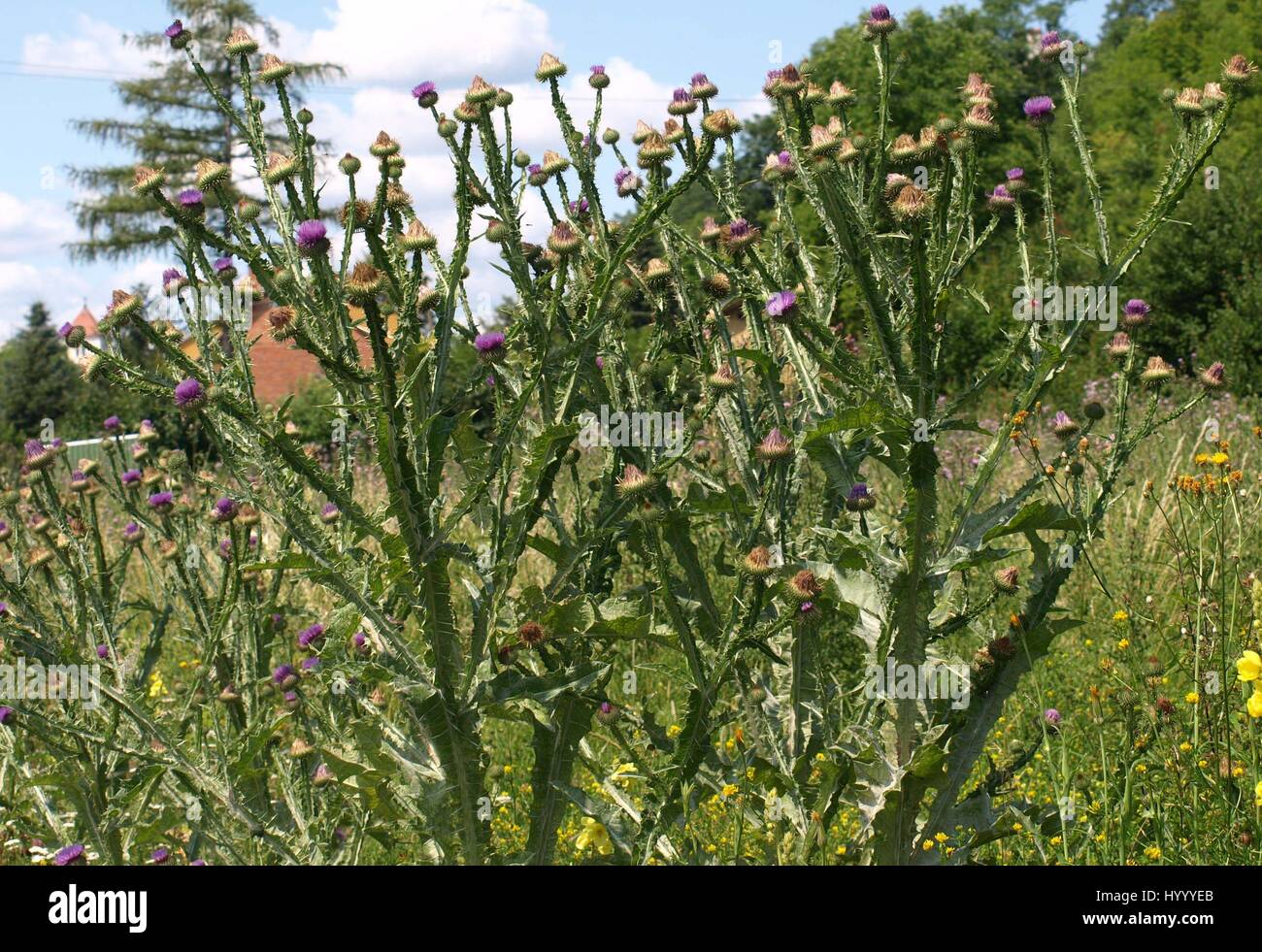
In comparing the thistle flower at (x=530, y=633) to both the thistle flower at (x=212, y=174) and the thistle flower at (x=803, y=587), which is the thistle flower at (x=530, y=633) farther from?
the thistle flower at (x=212, y=174)

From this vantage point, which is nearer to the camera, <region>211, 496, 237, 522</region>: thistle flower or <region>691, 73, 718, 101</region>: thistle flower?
<region>691, 73, 718, 101</region>: thistle flower

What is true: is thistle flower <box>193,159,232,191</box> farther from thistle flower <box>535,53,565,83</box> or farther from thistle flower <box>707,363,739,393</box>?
thistle flower <box>707,363,739,393</box>

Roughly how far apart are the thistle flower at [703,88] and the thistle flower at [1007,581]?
137 cm

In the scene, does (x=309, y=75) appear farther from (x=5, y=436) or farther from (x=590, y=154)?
(x=590, y=154)

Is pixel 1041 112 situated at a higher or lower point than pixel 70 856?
higher

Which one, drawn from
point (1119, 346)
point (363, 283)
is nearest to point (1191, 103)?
point (1119, 346)

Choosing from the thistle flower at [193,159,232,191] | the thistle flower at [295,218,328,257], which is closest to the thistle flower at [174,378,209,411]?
the thistle flower at [193,159,232,191]

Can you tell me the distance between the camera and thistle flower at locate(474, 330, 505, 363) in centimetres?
264

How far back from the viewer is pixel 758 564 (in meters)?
2.54

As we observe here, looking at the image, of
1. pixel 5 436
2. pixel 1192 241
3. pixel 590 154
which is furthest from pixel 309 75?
pixel 590 154

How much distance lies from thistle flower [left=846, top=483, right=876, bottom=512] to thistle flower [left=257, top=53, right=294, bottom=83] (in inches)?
59.6

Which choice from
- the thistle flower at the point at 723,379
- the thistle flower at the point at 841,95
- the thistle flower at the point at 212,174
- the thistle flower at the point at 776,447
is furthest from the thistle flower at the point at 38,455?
the thistle flower at the point at 841,95

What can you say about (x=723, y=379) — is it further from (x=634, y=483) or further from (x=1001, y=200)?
(x=1001, y=200)

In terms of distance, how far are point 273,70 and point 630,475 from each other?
1152mm
